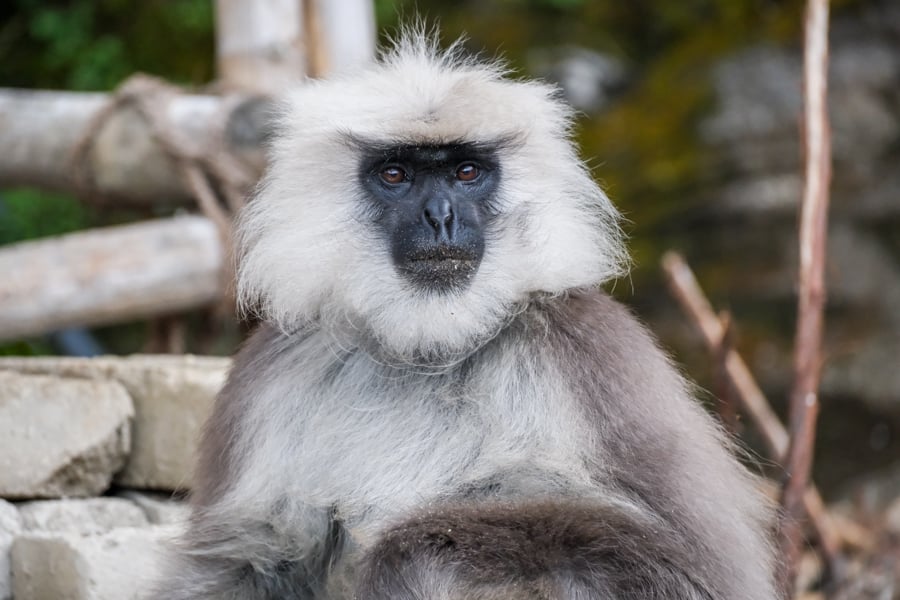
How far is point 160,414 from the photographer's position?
4.54 metres

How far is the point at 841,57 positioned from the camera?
33.3ft

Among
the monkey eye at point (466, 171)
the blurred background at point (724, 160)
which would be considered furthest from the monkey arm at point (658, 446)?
the blurred background at point (724, 160)

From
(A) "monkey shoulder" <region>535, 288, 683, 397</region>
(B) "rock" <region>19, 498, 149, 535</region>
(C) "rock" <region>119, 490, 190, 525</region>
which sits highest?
(A) "monkey shoulder" <region>535, 288, 683, 397</region>

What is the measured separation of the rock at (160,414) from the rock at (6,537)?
0.55 meters

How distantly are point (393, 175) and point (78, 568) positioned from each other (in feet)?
5.00

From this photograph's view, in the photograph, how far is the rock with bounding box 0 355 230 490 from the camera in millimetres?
4543

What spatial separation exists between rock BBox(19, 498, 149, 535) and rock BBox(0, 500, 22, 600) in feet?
0.15

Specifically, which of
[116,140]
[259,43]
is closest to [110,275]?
[116,140]

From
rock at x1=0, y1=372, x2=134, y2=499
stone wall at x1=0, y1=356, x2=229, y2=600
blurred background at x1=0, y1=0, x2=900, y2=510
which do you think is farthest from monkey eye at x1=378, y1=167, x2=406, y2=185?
blurred background at x1=0, y1=0, x2=900, y2=510

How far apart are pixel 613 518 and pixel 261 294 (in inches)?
51.7

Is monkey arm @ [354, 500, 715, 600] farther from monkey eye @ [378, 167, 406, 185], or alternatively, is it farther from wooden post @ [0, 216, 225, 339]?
wooden post @ [0, 216, 225, 339]

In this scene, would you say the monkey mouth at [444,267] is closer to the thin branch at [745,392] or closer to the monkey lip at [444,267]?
the monkey lip at [444,267]

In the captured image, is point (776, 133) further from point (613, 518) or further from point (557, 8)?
point (613, 518)

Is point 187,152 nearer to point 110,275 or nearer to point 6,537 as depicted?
point 110,275
